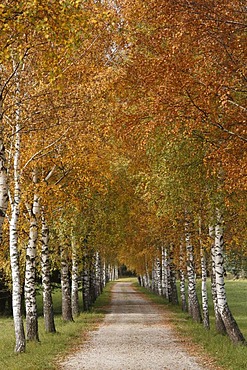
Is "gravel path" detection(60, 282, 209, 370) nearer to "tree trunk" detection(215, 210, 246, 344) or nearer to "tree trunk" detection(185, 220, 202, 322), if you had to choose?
"tree trunk" detection(185, 220, 202, 322)

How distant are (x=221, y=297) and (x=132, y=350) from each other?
3.49m

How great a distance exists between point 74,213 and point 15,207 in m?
6.70

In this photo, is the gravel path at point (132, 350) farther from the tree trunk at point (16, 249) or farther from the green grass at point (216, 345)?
the tree trunk at point (16, 249)

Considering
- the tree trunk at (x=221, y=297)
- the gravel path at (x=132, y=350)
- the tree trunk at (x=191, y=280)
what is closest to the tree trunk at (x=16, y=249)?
the gravel path at (x=132, y=350)

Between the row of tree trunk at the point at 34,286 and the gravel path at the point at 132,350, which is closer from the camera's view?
the gravel path at the point at 132,350

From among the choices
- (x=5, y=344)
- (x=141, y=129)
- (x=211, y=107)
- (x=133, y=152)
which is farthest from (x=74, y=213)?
(x=211, y=107)

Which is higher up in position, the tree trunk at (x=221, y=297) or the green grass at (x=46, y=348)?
the tree trunk at (x=221, y=297)

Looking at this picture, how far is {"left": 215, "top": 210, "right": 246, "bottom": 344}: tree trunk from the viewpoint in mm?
17672

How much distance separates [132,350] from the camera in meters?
17.7

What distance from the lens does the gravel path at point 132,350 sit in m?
14.9

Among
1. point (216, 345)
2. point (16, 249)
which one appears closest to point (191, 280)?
point (216, 345)

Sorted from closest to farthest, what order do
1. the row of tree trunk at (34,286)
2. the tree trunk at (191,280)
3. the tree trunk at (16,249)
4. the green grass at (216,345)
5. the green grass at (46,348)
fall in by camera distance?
the green grass at (216,345)
the green grass at (46,348)
the tree trunk at (16,249)
the row of tree trunk at (34,286)
the tree trunk at (191,280)

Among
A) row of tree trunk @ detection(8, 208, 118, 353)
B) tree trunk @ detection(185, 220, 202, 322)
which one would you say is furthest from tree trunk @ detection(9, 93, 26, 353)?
Answer: tree trunk @ detection(185, 220, 202, 322)

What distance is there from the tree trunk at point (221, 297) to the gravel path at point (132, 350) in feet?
5.61
